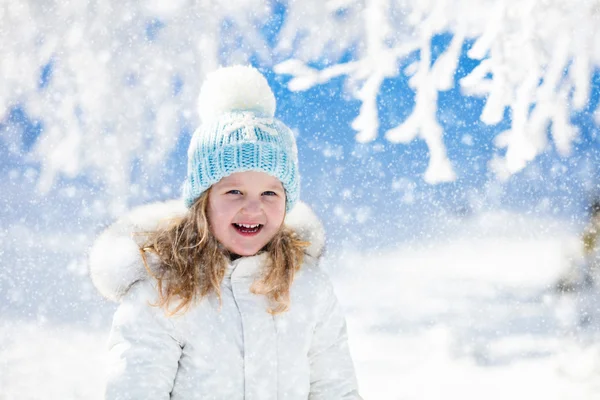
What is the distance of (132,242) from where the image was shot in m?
2.03

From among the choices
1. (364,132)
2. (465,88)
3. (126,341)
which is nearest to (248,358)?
(126,341)

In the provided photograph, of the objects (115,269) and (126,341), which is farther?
(115,269)

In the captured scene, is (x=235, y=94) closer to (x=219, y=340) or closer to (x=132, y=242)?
(x=132, y=242)

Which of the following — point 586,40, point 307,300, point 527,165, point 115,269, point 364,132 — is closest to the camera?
point 115,269

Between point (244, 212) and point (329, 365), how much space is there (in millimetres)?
567

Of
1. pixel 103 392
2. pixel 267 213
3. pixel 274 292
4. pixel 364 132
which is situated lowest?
pixel 103 392

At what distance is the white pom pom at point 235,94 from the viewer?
220cm

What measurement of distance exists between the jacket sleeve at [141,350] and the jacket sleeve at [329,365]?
1.49 ft

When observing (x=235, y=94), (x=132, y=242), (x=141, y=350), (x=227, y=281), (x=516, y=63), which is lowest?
(x=141, y=350)

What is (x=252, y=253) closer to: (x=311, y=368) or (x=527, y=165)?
(x=311, y=368)

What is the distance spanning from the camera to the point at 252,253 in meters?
2.05

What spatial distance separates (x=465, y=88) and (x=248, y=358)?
11.5ft

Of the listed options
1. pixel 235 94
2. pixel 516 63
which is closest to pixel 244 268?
pixel 235 94

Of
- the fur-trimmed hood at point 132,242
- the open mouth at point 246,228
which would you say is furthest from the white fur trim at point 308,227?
the open mouth at point 246,228
